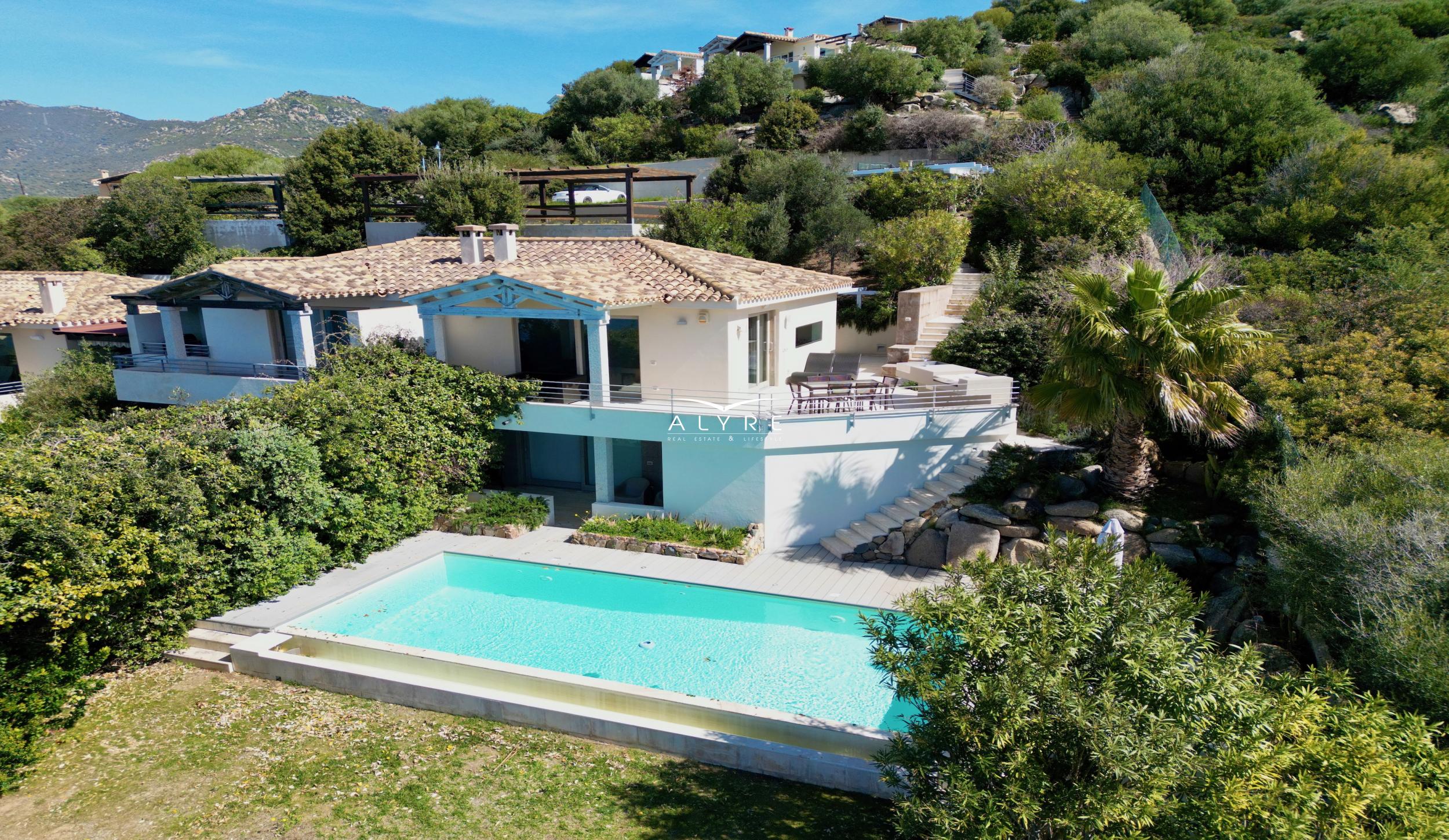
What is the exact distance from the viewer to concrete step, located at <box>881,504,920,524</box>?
17.8m

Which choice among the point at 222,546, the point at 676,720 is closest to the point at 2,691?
the point at 222,546

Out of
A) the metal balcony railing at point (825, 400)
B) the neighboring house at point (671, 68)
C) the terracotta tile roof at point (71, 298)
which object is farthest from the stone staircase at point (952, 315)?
A: the neighboring house at point (671, 68)

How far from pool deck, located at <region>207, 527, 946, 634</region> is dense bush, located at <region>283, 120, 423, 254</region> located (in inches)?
931

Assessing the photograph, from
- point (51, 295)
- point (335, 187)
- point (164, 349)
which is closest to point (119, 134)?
point (335, 187)

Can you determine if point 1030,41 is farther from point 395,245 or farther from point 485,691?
point 485,691

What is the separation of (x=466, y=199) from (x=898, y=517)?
2269 cm

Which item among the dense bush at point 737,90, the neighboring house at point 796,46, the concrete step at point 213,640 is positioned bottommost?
the concrete step at point 213,640

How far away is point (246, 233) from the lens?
41031 millimetres

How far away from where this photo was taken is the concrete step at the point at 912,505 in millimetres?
17766

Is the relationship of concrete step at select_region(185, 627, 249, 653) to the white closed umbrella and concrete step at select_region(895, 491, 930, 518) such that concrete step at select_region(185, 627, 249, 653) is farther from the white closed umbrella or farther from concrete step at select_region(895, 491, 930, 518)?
the white closed umbrella

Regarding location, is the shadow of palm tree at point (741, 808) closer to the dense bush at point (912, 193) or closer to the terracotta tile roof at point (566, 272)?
the terracotta tile roof at point (566, 272)

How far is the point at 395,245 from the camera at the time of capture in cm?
2675

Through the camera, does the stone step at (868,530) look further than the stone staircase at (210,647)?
Yes

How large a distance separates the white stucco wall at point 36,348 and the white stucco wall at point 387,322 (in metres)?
15.4
